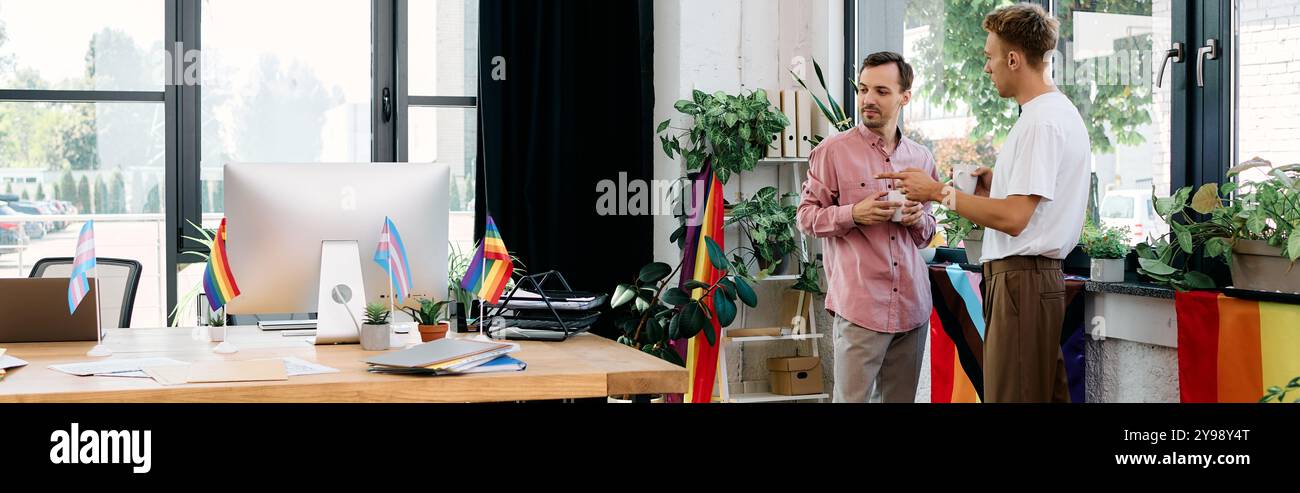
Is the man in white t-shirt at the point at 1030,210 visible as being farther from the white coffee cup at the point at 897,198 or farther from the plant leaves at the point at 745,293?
the plant leaves at the point at 745,293

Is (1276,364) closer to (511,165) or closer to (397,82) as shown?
(511,165)

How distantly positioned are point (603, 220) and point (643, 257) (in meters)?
0.27

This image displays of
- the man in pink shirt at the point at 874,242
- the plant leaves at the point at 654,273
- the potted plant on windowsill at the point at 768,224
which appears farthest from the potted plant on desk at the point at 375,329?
the potted plant on windowsill at the point at 768,224

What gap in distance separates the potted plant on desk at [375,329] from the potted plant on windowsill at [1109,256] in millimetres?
2061

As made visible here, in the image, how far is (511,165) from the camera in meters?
4.64

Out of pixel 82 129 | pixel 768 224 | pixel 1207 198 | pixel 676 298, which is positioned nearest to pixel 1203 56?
pixel 1207 198

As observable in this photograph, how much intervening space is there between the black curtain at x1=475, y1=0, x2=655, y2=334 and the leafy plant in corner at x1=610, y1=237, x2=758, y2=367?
0.73 meters

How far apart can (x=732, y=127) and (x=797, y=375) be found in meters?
1.12

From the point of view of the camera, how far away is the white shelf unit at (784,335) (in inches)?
166

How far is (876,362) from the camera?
278 centimetres

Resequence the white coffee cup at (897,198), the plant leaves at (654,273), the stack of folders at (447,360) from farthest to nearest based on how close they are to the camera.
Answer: the plant leaves at (654,273) → the white coffee cup at (897,198) → the stack of folders at (447,360)

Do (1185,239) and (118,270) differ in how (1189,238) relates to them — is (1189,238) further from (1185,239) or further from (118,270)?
(118,270)

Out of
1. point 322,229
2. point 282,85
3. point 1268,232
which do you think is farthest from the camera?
point 282,85
